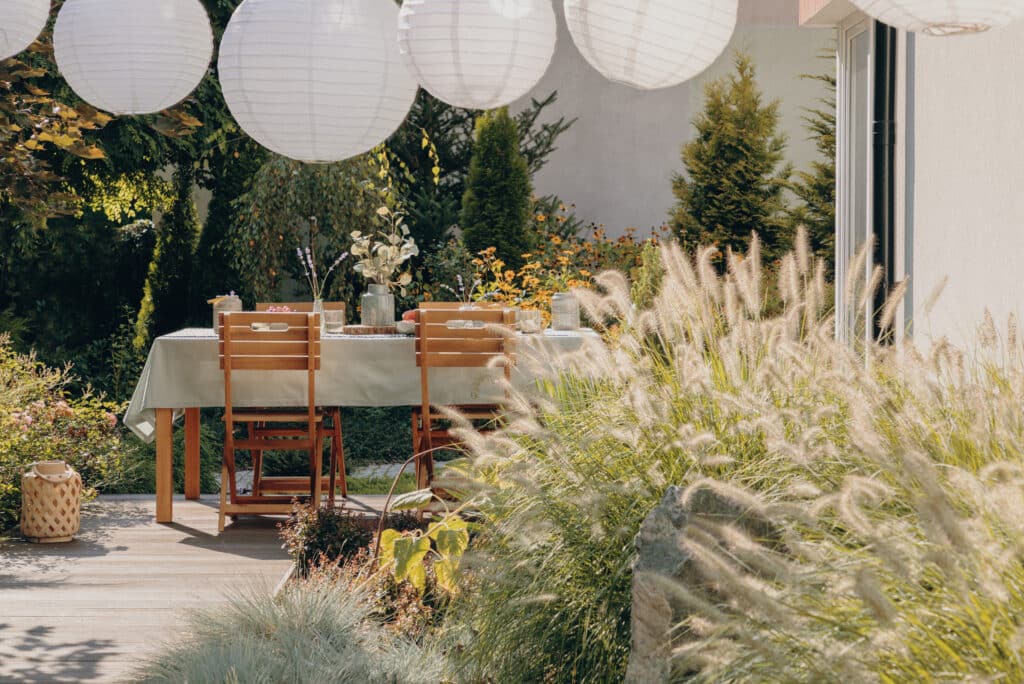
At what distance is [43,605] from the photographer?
4535 millimetres

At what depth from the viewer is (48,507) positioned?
5555 millimetres

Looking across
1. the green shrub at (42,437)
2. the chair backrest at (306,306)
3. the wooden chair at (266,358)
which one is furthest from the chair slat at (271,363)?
the green shrub at (42,437)

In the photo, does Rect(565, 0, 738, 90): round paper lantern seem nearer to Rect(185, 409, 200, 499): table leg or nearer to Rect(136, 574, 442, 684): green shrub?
Rect(136, 574, 442, 684): green shrub

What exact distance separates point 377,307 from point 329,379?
52 centimetres

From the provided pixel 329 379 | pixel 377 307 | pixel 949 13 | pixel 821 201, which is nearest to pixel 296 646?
pixel 949 13

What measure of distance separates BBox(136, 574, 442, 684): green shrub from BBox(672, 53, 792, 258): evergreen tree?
679cm

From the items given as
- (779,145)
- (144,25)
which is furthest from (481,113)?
(144,25)

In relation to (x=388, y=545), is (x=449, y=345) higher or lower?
higher

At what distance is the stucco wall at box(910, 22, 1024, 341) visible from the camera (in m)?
4.12

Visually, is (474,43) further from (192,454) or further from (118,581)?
(192,454)

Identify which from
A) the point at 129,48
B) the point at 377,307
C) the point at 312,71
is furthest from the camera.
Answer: the point at 377,307

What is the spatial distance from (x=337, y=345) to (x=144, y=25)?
2748 mm

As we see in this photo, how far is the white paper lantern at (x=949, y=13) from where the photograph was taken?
7.56 ft

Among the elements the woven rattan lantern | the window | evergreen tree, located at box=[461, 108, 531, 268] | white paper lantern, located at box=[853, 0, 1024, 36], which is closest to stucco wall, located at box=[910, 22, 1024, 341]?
the window
